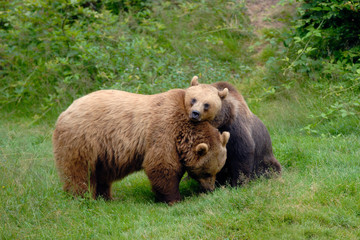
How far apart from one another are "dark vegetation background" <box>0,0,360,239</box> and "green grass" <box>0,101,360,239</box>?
0.06ft

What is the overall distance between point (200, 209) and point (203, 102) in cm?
149

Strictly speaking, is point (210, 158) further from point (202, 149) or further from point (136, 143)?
point (136, 143)

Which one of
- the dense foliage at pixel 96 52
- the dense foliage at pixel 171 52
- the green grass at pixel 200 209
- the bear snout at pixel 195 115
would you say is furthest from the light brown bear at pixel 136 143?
the dense foliage at pixel 96 52

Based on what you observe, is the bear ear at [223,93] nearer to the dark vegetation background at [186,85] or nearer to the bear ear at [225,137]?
the bear ear at [225,137]

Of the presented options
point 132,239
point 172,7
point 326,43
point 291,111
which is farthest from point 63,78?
point 132,239

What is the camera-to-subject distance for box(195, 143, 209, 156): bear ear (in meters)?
6.23

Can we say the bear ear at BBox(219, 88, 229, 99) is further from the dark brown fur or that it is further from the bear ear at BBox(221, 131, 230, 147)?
the bear ear at BBox(221, 131, 230, 147)

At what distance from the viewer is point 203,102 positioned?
20.9 ft

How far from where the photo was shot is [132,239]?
16.9 feet

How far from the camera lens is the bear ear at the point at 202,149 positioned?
6.23 meters

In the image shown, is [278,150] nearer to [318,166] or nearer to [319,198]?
[318,166]

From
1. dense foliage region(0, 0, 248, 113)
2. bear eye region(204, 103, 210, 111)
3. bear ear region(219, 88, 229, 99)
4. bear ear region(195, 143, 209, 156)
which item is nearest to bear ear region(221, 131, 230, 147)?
bear ear region(195, 143, 209, 156)

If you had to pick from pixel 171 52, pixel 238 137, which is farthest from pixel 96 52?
pixel 238 137

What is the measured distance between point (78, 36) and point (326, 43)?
19.4 feet
